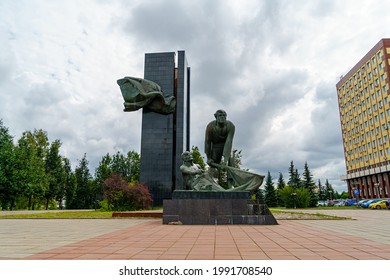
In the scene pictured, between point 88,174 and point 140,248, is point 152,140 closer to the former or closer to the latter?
point 88,174

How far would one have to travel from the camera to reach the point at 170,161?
35.2 m

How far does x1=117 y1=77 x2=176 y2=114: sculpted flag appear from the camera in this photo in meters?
33.5

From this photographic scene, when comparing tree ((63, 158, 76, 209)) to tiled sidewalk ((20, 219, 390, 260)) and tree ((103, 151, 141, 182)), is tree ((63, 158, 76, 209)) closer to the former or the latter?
tree ((103, 151, 141, 182))

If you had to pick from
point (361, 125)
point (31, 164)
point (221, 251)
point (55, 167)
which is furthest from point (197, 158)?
point (361, 125)

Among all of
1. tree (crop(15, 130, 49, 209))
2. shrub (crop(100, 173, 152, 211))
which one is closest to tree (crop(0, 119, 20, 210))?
tree (crop(15, 130, 49, 209))

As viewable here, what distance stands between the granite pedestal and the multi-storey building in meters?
44.4

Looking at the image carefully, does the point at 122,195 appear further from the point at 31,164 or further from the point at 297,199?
the point at 297,199

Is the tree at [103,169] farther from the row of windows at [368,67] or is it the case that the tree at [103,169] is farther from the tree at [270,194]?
the row of windows at [368,67]

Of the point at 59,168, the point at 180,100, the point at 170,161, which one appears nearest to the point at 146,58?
the point at 180,100

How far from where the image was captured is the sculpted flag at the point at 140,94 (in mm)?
33469

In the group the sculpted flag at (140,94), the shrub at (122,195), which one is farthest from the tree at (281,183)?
the shrub at (122,195)

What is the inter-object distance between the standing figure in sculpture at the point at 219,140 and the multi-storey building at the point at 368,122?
1724 inches

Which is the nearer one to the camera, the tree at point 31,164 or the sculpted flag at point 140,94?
the tree at point 31,164

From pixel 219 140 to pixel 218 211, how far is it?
3.01m
